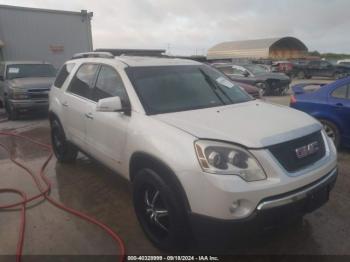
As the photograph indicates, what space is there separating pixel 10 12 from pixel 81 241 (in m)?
13.9

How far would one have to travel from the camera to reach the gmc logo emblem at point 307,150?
2.78m

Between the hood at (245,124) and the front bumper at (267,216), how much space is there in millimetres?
442

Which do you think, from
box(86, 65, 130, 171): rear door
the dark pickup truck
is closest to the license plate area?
box(86, 65, 130, 171): rear door

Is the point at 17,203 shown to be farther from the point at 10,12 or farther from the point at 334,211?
the point at 10,12

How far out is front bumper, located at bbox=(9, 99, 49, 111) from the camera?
970cm

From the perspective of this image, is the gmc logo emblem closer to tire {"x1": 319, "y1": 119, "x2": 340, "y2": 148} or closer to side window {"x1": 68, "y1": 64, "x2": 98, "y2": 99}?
side window {"x1": 68, "y1": 64, "x2": 98, "y2": 99}

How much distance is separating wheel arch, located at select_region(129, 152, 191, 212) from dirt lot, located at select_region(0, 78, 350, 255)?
2.15 feet

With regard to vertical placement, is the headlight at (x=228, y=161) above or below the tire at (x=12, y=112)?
above

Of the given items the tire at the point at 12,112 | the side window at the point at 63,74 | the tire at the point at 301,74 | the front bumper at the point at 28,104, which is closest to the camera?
the side window at the point at 63,74

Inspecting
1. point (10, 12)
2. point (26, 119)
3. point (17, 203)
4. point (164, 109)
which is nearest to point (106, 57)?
point (164, 109)

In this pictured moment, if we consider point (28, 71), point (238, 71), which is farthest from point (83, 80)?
point (238, 71)

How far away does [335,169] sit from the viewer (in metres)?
3.15

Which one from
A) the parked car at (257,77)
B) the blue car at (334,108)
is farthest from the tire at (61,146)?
the parked car at (257,77)

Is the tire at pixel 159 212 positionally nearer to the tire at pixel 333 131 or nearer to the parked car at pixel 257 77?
the tire at pixel 333 131
